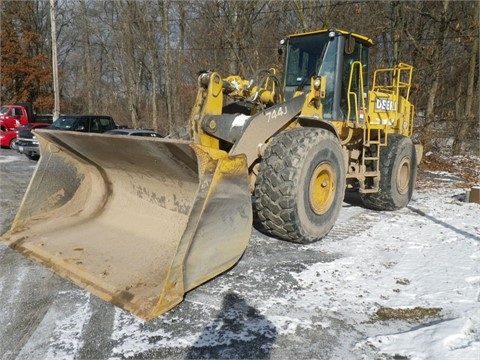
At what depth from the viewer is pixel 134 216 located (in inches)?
174

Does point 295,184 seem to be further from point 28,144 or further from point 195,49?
point 195,49

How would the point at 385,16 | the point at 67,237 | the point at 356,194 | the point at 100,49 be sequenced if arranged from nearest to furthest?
the point at 67,237 → the point at 356,194 → the point at 385,16 → the point at 100,49

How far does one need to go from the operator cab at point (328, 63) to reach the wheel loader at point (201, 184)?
0.02 m

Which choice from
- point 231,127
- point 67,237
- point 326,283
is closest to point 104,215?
point 67,237

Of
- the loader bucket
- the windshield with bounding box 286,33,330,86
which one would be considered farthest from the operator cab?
the loader bucket

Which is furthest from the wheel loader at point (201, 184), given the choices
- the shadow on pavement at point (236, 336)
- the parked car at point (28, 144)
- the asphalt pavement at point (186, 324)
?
the parked car at point (28, 144)

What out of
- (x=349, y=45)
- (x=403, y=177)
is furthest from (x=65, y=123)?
(x=403, y=177)

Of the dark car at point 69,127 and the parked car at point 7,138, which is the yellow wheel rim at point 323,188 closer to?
the dark car at point 69,127

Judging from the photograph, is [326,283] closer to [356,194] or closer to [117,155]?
[117,155]

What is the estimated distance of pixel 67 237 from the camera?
415 cm

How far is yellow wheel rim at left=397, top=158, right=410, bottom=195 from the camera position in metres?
6.63

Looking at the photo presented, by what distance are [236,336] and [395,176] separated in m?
4.60

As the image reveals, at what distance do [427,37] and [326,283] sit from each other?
16173 millimetres

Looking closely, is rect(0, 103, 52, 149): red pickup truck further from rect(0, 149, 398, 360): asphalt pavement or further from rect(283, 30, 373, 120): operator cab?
rect(0, 149, 398, 360): asphalt pavement
